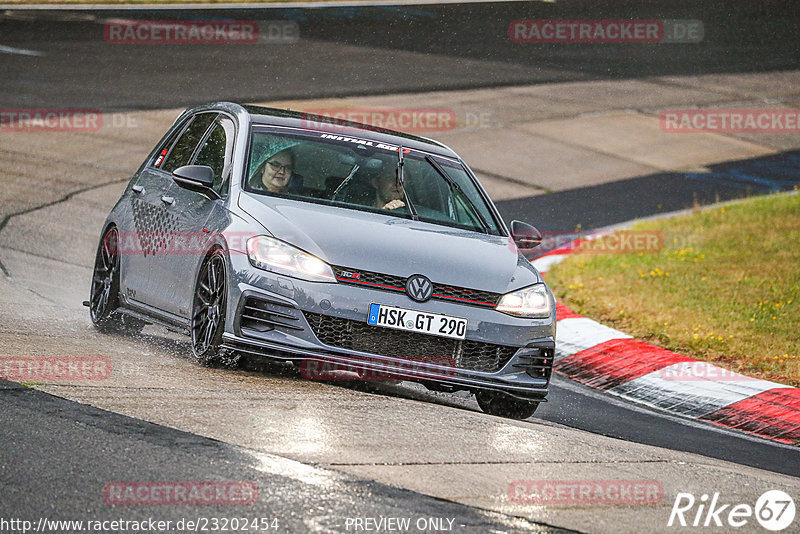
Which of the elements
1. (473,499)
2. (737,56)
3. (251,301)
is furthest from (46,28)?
(473,499)

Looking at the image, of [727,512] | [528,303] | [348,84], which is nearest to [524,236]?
[528,303]

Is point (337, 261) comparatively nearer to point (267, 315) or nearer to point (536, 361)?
point (267, 315)

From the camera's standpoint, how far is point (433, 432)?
255 inches

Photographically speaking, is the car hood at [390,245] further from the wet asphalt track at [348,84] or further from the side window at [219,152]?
the wet asphalt track at [348,84]

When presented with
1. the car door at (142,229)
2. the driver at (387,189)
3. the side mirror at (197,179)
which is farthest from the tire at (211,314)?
the driver at (387,189)

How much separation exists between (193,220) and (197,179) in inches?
10.4

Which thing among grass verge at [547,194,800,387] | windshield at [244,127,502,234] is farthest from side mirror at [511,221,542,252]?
grass verge at [547,194,800,387]

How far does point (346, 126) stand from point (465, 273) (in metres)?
1.97

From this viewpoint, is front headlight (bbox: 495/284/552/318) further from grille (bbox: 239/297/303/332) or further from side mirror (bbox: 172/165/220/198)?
side mirror (bbox: 172/165/220/198)

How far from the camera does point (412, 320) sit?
727cm

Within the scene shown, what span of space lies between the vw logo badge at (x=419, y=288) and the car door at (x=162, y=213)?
5.89 ft

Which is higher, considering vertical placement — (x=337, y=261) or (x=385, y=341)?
(x=337, y=261)

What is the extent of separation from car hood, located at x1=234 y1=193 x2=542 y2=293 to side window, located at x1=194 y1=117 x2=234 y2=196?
16.1 inches

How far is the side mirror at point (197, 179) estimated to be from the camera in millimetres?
8125
